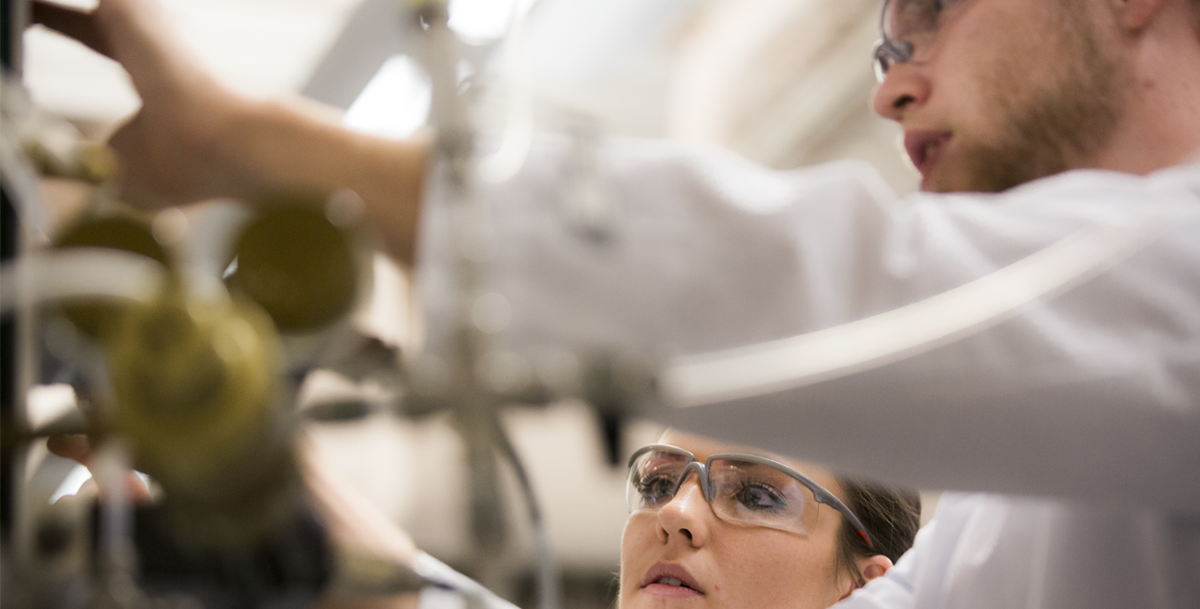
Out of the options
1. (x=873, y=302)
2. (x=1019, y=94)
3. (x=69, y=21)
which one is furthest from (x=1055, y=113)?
(x=69, y=21)

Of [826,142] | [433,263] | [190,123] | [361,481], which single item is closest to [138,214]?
[190,123]

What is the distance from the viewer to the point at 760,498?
1487mm

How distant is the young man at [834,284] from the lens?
52 cm

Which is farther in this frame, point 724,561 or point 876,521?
point 876,521

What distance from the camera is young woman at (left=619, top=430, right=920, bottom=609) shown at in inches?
56.2

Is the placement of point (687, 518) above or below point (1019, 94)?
below

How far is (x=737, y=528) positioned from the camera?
1459mm

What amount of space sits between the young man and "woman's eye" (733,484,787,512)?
87cm

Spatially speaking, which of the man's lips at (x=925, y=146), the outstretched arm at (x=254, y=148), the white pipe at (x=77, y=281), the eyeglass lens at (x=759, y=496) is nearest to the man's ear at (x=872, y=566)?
the eyeglass lens at (x=759, y=496)

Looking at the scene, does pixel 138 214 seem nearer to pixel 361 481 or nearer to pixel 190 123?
pixel 190 123

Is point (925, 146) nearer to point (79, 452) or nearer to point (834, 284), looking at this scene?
point (834, 284)

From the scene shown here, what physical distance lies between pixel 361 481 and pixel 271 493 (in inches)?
146

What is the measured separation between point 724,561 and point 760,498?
12cm

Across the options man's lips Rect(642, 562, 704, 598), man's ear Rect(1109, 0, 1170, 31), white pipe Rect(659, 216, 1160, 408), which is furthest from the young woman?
white pipe Rect(659, 216, 1160, 408)
